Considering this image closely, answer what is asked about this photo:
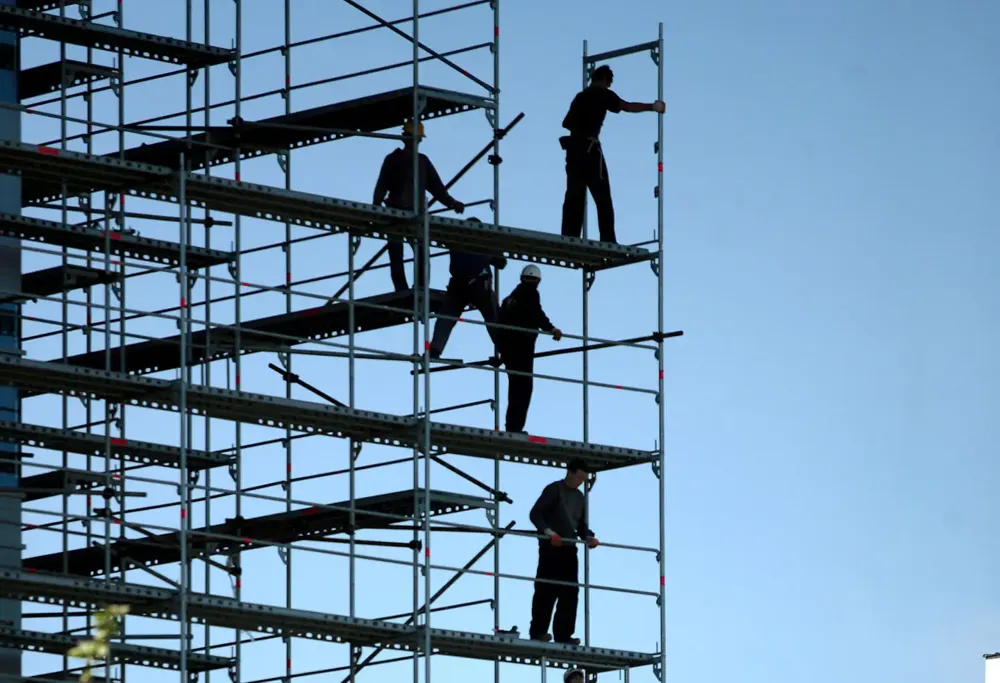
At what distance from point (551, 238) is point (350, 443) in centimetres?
288

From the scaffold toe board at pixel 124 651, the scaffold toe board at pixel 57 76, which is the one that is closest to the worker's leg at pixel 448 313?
the scaffold toe board at pixel 124 651

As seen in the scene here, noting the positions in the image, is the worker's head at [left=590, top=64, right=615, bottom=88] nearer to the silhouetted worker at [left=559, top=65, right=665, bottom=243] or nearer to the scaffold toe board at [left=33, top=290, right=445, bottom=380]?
the silhouetted worker at [left=559, top=65, right=665, bottom=243]

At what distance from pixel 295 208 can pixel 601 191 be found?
11.0 ft

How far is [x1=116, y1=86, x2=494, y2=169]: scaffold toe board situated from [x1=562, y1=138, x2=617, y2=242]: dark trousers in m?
1.02

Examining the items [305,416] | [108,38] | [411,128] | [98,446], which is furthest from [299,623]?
[108,38]

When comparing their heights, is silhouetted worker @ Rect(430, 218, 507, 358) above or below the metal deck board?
below

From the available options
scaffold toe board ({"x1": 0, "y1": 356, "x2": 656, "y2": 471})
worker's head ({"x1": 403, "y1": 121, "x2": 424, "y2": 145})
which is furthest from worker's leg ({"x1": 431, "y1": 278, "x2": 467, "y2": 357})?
worker's head ({"x1": 403, "y1": 121, "x2": 424, "y2": 145})

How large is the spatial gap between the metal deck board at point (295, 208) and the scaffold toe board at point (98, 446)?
8.22ft

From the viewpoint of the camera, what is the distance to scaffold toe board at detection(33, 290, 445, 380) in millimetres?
21453

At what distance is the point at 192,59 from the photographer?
23.8m

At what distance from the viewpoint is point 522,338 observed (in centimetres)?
2100

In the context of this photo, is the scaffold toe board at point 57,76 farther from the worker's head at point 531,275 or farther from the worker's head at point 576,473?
the worker's head at point 576,473

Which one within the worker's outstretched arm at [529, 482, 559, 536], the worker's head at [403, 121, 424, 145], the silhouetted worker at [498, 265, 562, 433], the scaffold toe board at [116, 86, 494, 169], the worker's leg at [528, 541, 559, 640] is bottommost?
the worker's leg at [528, 541, 559, 640]

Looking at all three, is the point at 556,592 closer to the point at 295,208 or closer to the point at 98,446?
the point at 295,208
